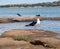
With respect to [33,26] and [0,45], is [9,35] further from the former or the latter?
[33,26]

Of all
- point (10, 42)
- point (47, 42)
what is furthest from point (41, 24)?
point (47, 42)

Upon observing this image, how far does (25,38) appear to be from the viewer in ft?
58.6

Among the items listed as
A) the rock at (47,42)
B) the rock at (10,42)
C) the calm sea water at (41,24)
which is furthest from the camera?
the calm sea water at (41,24)

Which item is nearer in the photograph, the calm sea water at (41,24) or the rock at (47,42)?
the rock at (47,42)

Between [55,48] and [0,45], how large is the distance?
2.98 meters

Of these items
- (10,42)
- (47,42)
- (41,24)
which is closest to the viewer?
(47,42)

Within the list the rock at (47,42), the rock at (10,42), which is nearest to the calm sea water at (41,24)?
the rock at (10,42)

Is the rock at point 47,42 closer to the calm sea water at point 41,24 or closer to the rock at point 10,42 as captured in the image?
the rock at point 10,42

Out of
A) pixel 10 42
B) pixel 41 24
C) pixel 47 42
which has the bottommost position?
pixel 41 24

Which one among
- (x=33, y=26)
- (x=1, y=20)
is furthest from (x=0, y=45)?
(x=1, y=20)

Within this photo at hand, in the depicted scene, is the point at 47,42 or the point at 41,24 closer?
the point at 47,42

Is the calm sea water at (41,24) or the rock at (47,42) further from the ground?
the rock at (47,42)

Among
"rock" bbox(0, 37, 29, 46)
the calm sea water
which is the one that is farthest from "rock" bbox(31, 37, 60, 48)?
the calm sea water

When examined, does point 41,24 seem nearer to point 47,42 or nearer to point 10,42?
point 10,42
